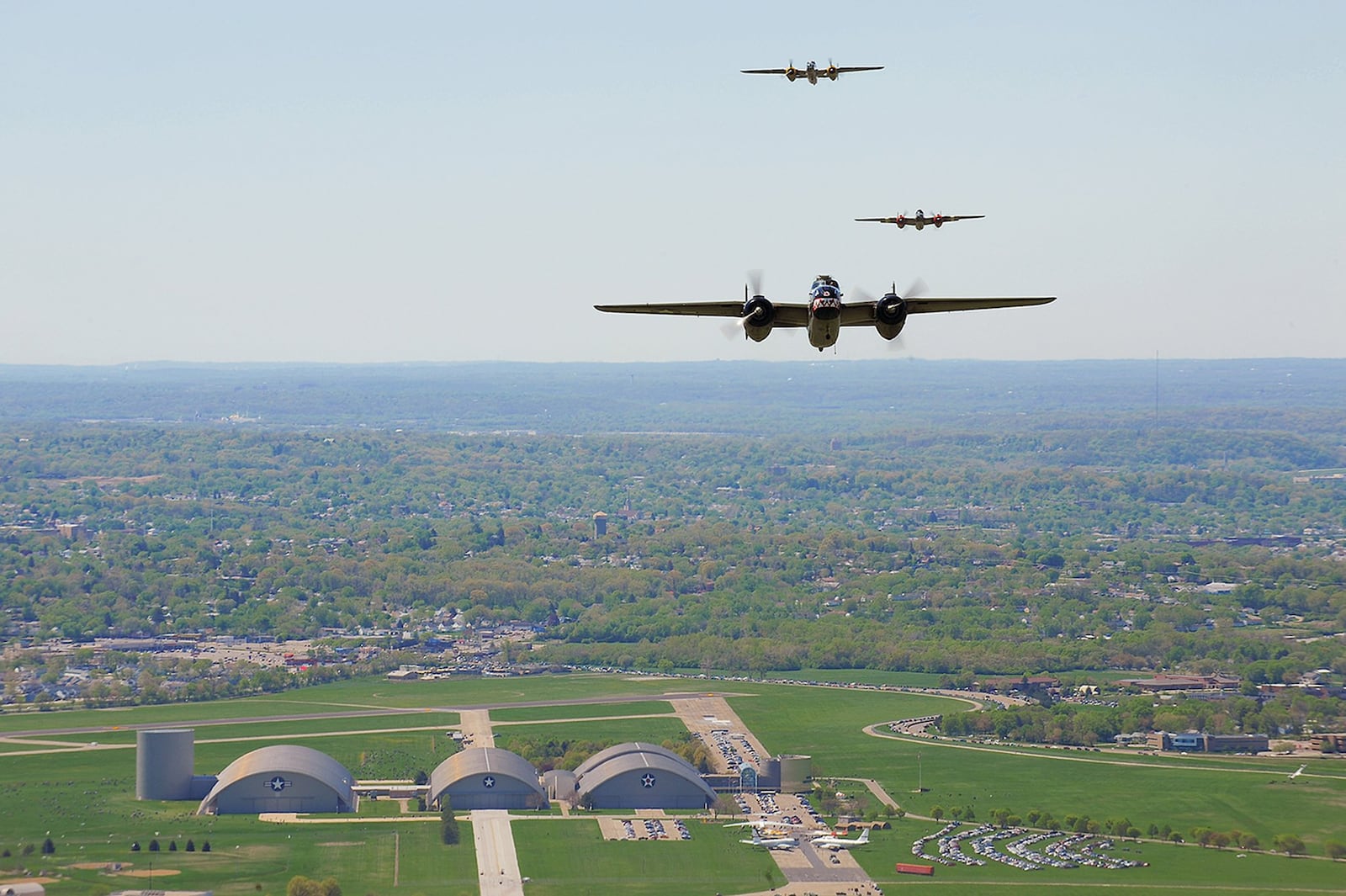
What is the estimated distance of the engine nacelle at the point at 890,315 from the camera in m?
55.9

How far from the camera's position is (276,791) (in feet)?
338

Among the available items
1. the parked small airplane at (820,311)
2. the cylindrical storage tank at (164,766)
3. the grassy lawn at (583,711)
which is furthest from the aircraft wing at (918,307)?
the grassy lawn at (583,711)

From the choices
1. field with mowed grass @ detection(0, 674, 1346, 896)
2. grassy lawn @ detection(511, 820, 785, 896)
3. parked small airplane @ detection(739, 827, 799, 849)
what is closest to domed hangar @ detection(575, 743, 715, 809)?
field with mowed grass @ detection(0, 674, 1346, 896)

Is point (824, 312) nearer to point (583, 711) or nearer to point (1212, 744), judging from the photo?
point (1212, 744)

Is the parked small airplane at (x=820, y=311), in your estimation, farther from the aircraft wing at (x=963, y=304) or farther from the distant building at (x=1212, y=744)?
the distant building at (x=1212, y=744)

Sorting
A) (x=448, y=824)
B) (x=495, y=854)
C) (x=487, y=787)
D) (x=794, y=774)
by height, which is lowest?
(x=495, y=854)

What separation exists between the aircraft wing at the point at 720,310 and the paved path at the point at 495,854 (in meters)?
41.0

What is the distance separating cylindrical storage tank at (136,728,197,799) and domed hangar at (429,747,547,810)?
14.5 m

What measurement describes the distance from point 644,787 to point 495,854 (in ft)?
42.7

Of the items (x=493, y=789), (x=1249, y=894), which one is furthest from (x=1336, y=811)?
(x=493, y=789)

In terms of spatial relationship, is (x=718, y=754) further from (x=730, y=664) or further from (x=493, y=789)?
(x=730, y=664)

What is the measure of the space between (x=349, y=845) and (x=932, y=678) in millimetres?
73131

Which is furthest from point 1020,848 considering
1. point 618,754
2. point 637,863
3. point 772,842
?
point 618,754

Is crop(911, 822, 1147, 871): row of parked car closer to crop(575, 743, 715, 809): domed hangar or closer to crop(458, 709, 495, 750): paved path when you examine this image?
crop(575, 743, 715, 809): domed hangar
